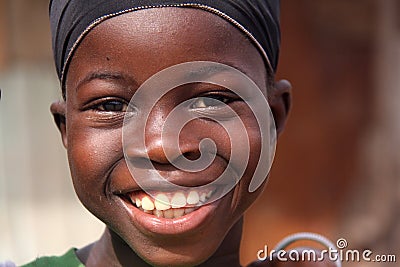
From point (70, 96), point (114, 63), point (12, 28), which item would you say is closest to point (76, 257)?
point (70, 96)

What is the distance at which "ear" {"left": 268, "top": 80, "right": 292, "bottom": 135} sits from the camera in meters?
1.77

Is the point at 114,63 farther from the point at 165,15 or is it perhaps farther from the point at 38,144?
the point at 38,144

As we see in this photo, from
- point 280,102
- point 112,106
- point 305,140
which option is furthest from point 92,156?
point 305,140

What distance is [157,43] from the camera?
4.92 feet

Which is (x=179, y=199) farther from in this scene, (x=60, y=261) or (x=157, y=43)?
(x=60, y=261)

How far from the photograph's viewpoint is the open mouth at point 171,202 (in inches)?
60.0

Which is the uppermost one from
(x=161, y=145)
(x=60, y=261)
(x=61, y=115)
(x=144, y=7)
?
(x=144, y=7)

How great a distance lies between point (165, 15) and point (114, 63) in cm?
13

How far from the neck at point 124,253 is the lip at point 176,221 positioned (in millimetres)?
199

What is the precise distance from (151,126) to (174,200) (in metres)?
0.14

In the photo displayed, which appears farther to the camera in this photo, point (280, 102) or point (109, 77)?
point (280, 102)

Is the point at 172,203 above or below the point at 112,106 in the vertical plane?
below

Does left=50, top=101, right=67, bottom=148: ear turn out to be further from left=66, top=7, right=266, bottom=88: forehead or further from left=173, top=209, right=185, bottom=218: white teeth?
left=173, top=209, right=185, bottom=218: white teeth

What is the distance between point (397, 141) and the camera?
4223 millimetres
